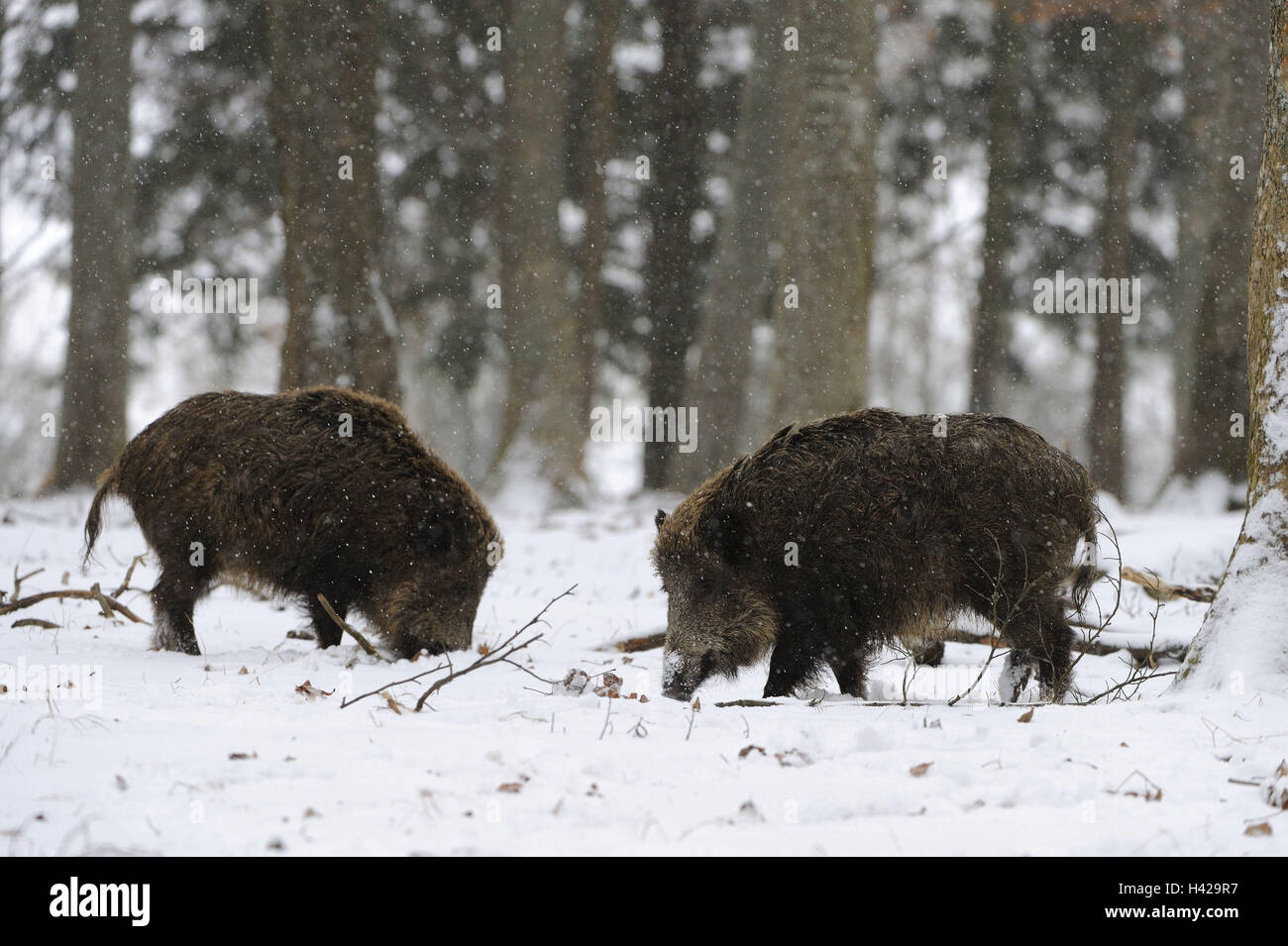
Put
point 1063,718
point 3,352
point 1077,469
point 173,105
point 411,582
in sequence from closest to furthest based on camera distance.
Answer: point 1063,718, point 1077,469, point 411,582, point 173,105, point 3,352

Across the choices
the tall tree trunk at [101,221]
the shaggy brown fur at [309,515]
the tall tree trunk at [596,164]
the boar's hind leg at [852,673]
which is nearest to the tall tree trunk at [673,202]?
the tall tree trunk at [596,164]

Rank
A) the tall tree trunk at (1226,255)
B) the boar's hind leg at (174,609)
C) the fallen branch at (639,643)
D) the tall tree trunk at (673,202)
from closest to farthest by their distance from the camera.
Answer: the boar's hind leg at (174,609) → the fallen branch at (639,643) → the tall tree trunk at (1226,255) → the tall tree trunk at (673,202)

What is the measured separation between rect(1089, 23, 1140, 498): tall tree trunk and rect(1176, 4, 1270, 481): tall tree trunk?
2.78m

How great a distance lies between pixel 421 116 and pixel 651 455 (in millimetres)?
7009

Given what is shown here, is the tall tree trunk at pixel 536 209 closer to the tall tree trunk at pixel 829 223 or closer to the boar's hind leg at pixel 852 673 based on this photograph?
the tall tree trunk at pixel 829 223

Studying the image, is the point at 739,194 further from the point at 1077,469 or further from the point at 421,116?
the point at 1077,469

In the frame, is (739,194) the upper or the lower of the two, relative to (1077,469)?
upper

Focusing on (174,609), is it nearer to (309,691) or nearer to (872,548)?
(309,691)

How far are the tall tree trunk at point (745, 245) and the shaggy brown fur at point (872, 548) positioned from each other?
11805 millimetres

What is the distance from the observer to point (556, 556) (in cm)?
1125

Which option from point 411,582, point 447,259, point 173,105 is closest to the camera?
point 411,582

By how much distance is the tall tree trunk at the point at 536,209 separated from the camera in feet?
49.9

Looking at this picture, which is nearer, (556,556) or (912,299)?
(556,556)

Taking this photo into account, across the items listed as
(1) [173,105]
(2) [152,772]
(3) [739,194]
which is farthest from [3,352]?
(2) [152,772]
